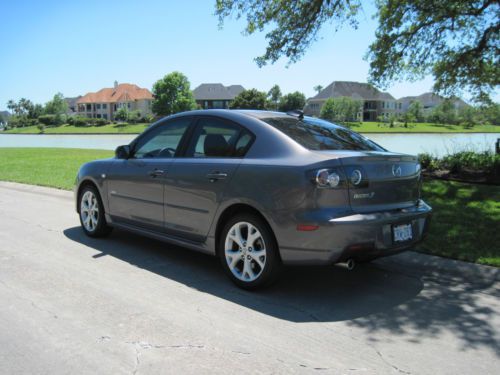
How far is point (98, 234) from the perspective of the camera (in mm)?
6457

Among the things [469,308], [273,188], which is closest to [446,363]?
[469,308]

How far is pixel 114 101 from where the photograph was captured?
136 m

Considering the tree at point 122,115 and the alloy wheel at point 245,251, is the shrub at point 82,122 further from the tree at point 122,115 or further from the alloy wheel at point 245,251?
the alloy wheel at point 245,251

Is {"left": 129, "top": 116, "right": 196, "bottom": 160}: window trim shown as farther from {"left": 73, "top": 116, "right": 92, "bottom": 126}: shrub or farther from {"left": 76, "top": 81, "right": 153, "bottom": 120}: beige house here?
{"left": 76, "top": 81, "right": 153, "bottom": 120}: beige house

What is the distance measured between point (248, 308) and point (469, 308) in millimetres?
1905

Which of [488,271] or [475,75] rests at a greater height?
[475,75]

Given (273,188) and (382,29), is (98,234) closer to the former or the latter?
(273,188)

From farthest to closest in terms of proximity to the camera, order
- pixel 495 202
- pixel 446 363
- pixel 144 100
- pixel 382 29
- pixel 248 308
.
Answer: pixel 144 100 → pixel 382 29 → pixel 495 202 → pixel 248 308 → pixel 446 363

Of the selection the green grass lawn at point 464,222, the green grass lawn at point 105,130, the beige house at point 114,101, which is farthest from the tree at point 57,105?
the green grass lawn at point 464,222

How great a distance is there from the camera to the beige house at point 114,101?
134250mm

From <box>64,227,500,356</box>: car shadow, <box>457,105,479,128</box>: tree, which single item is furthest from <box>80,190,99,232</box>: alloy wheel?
<box>457,105,479,128</box>: tree

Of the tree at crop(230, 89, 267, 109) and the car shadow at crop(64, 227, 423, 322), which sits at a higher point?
the tree at crop(230, 89, 267, 109)

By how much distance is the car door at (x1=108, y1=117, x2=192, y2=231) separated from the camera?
5.35 meters

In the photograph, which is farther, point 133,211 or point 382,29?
point 382,29
